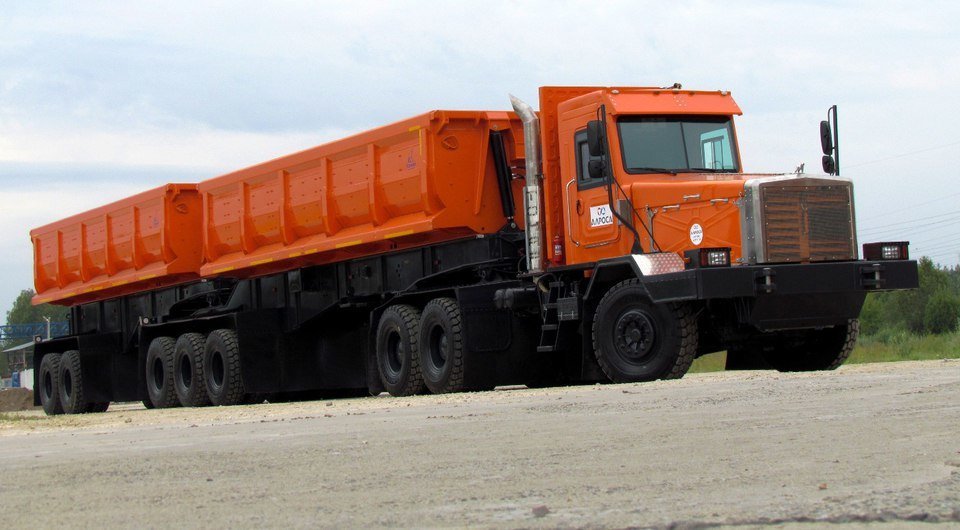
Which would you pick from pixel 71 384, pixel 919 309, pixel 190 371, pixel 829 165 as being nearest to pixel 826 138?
pixel 829 165

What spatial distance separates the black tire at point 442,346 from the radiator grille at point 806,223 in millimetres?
4246

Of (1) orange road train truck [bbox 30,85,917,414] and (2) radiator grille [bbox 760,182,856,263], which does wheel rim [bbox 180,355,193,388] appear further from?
(2) radiator grille [bbox 760,182,856,263]

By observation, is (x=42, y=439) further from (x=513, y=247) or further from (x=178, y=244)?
(x=178, y=244)

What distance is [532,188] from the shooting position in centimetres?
1689

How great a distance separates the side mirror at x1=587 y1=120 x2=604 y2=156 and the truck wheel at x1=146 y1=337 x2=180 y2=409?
11.0m

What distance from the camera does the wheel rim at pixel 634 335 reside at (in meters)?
15.1

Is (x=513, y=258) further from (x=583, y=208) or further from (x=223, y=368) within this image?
(x=223, y=368)

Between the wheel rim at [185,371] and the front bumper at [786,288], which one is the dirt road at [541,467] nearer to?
the front bumper at [786,288]

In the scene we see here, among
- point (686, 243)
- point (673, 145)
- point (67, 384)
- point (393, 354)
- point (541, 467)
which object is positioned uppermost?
point (673, 145)

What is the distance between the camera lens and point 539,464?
7453mm

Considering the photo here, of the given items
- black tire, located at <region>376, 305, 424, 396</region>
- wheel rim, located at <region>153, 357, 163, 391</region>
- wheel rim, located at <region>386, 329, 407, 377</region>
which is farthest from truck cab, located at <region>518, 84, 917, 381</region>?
wheel rim, located at <region>153, 357, 163, 391</region>

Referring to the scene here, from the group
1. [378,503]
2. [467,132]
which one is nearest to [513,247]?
[467,132]

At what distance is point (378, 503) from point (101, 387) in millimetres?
21846

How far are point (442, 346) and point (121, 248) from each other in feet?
34.4
